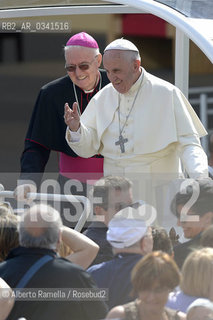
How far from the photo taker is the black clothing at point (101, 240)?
197 inches

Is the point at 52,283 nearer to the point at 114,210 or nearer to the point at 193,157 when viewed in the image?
the point at 114,210

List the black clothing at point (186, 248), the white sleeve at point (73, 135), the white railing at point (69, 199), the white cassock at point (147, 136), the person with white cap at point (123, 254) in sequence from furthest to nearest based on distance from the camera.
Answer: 1. the white cassock at point (147, 136)
2. the white sleeve at point (73, 135)
3. the white railing at point (69, 199)
4. the black clothing at point (186, 248)
5. the person with white cap at point (123, 254)

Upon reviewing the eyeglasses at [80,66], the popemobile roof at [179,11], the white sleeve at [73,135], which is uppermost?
the popemobile roof at [179,11]

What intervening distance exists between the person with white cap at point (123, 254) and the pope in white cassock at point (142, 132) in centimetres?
113

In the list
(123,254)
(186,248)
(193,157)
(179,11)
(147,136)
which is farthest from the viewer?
(179,11)

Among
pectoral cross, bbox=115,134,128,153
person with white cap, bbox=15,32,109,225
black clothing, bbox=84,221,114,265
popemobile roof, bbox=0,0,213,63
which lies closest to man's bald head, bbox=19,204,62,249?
black clothing, bbox=84,221,114,265

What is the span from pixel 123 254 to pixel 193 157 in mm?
1188

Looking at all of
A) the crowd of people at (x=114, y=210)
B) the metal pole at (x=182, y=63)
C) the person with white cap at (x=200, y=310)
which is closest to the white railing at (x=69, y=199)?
the crowd of people at (x=114, y=210)

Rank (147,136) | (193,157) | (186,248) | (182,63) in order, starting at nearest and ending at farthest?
(186,248)
(193,157)
(147,136)
(182,63)

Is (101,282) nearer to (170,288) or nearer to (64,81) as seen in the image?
(170,288)

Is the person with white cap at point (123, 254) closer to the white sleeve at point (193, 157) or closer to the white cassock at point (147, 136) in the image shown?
the white sleeve at point (193, 157)

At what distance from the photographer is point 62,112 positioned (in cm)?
612

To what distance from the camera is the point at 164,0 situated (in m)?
6.10

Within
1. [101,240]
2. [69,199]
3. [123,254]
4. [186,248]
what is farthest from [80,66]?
[123,254]
